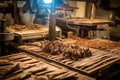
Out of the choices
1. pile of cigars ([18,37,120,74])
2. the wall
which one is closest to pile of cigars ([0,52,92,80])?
pile of cigars ([18,37,120,74])

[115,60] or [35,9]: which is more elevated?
[35,9]

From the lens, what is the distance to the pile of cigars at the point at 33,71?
4397mm

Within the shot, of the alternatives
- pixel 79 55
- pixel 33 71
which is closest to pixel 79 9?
pixel 79 55

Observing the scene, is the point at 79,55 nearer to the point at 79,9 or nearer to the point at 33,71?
the point at 33,71

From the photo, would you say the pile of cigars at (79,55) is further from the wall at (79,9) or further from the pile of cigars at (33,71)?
the wall at (79,9)

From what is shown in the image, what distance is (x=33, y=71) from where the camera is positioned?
4738 millimetres

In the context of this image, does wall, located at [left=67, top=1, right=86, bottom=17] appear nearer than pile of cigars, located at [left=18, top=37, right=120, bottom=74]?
No

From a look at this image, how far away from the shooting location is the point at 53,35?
25.2ft

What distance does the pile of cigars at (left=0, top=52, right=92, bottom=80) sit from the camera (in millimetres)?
4397

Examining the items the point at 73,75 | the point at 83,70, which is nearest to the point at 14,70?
the point at 73,75


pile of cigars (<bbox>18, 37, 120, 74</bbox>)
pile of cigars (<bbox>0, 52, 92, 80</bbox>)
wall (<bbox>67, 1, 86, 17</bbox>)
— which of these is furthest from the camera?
wall (<bbox>67, 1, 86, 17</bbox>)

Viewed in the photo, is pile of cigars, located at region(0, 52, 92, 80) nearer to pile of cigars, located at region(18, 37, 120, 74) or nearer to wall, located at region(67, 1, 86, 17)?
pile of cigars, located at region(18, 37, 120, 74)

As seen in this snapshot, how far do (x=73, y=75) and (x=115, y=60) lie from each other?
2.00 m

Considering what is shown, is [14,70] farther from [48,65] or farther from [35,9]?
[35,9]
